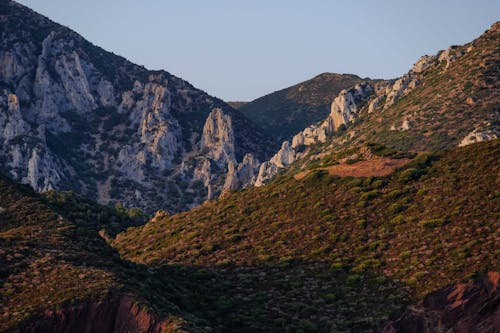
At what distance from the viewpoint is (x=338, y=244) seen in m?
85.2

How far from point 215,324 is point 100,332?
14833 millimetres

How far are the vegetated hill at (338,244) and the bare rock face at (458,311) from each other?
0.32m

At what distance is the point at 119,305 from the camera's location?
194ft

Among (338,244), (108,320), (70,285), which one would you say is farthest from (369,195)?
(108,320)

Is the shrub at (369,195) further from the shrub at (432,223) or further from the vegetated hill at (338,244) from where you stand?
the shrub at (432,223)

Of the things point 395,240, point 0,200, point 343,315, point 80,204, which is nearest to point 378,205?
point 395,240

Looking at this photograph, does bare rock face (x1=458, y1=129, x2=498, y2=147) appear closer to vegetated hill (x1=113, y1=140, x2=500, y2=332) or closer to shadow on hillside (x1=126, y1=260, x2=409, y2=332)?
vegetated hill (x1=113, y1=140, x2=500, y2=332)

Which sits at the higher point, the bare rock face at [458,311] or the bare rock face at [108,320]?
the bare rock face at [108,320]

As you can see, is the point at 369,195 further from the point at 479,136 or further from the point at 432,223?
the point at 479,136

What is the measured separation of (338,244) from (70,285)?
32717 millimetres

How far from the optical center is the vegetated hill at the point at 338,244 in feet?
236

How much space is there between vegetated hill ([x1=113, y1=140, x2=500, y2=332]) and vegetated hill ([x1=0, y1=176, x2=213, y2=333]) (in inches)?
343

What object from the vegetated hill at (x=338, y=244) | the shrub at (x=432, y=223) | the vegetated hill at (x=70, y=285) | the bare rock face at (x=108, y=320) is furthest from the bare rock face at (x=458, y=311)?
the bare rock face at (x=108, y=320)

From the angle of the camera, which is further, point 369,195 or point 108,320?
point 369,195
